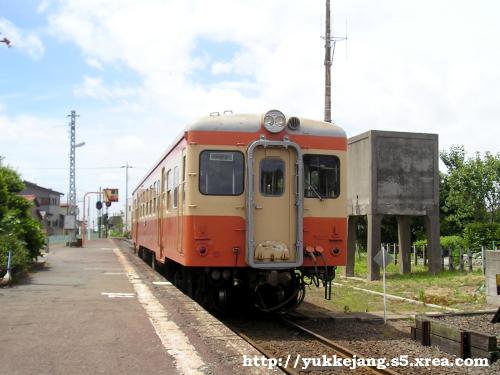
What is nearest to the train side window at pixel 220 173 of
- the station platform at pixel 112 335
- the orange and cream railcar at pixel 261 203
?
the orange and cream railcar at pixel 261 203

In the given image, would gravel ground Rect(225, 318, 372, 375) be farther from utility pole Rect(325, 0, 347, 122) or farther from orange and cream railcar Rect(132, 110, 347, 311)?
utility pole Rect(325, 0, 347, 122)

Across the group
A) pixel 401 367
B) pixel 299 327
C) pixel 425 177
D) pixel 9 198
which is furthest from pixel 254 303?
pixel 425 177

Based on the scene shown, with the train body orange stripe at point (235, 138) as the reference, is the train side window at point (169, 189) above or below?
below

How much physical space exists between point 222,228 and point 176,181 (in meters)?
2.04

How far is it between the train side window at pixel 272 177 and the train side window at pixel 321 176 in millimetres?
451

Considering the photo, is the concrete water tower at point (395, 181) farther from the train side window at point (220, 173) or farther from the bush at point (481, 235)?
the train side window at point (220, 173)

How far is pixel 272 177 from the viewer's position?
975 cm

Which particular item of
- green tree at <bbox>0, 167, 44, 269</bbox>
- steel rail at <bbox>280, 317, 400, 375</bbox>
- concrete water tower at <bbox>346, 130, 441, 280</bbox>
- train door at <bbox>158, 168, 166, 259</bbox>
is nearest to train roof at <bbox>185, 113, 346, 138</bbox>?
steel rail at <bbox>280, 317, 400, 375</bbox>

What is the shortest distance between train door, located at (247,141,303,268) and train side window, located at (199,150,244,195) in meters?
0.24

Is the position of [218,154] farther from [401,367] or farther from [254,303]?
[401,367]

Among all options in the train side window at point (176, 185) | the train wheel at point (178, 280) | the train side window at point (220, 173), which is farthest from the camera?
the train wheel at point (178, 280)

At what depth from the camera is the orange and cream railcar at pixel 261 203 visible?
9.48 metres

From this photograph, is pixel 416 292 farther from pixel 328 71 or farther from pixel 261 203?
pixel 328 71

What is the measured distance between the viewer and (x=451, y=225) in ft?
→ 123
